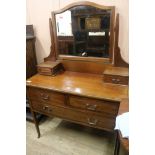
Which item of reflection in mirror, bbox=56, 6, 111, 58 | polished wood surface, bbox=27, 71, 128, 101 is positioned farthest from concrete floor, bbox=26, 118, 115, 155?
reflection in mirror, bbox=56, 6, 111, 58

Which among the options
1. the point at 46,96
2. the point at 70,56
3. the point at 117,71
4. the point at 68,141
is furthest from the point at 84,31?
the point at 68,141

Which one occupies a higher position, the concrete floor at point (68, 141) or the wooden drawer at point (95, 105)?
the wooden drawer at point (95, 105)

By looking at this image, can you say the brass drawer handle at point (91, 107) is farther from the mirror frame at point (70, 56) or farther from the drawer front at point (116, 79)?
the mirror frame at point (70, 56)

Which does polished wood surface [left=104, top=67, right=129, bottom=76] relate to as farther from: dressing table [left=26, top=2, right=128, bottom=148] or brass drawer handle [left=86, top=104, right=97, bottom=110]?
brass drawer handle [left=86, top=104, right=97, bottom=110]

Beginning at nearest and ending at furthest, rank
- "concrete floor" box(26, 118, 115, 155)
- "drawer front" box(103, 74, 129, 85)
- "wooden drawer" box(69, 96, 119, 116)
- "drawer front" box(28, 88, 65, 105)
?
"wooden drawer" box(69, 96, 119, 116)
"drawer front" box(103, 74, 129, 85)
"drawer front" box(28, 88, 65, 105)
"concrete floor" box(26, 118, 115, 155)

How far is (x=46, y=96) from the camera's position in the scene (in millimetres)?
1669

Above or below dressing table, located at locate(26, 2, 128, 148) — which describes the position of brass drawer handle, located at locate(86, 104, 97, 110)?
below

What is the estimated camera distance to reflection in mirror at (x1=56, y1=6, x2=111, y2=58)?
1.66 metres

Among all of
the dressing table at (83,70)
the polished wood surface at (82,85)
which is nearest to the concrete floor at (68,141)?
the dressing table at (83,70)

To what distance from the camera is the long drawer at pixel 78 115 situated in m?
1.46

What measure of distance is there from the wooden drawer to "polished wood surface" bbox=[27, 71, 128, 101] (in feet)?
0.20

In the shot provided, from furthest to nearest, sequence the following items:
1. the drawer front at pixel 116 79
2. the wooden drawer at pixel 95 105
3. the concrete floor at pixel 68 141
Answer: the concrete floor at pixel 68 141 → the drawer front at pixel 116 79 → the wooden drawer at pixel 95 105
